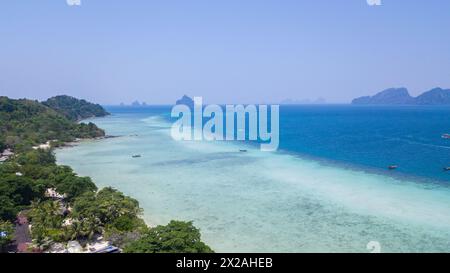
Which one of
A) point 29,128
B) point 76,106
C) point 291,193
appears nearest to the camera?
point 291,193

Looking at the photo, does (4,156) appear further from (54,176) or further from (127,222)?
(127,222)

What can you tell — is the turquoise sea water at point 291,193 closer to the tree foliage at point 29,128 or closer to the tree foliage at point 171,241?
the tree foliage at point 171,241

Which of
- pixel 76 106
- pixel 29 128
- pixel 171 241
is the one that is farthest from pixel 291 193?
pixel 76 106

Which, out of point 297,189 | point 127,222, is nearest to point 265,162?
point 297,189

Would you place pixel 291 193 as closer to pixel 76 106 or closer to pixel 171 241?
pixel 171 241

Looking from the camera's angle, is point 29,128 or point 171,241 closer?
point 171,241

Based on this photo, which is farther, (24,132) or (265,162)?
(24,132)

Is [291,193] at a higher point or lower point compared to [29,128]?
lower

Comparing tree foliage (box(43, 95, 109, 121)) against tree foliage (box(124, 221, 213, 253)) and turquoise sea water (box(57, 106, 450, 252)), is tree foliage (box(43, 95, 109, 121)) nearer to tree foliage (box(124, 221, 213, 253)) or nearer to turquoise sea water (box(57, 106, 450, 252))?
turquoise sea water (box(57, 106, 450, 252))
